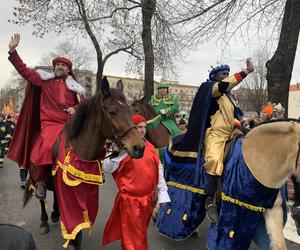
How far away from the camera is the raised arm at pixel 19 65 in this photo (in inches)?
194

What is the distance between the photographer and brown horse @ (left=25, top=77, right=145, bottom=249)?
11.9 feet

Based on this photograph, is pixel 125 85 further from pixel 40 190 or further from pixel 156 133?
pixel 40 190

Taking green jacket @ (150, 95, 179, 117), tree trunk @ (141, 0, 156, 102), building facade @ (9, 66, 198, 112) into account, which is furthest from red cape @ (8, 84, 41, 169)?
tree trunk @ (141, 0, 156, 102)

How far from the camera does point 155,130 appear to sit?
353 inches

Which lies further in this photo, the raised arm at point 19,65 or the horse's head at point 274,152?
the raised arm at point 19,65

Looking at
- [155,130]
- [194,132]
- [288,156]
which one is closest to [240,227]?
[288,156]

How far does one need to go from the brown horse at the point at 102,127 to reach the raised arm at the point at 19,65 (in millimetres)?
1152

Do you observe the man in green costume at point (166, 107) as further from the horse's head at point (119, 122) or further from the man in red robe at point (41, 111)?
the horse's head at point (119, 122)

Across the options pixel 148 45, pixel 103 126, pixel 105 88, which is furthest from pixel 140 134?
pixel 148 45

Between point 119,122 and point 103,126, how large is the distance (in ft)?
1.24

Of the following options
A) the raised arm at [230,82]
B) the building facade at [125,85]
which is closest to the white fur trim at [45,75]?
the building facade at [125,85]

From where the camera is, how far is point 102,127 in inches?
160

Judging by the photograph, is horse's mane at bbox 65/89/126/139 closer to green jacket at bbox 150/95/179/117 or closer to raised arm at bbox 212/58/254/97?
raised arm at bbox 212/58/254/97

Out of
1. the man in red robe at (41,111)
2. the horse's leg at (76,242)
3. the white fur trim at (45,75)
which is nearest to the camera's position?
the horse's leg at (76,242)
